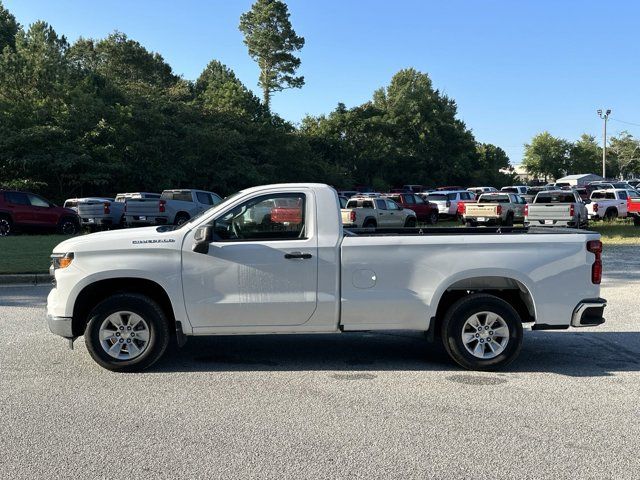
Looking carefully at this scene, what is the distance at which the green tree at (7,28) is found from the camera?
51281 millimetres

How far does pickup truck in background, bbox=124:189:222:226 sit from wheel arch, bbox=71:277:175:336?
58.8 ft

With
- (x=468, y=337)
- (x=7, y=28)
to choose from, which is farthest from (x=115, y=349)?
(x=7, y=28)

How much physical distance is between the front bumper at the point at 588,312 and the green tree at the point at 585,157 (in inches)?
3831

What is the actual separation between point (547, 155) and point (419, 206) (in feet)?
227

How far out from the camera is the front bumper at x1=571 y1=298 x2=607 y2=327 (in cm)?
614

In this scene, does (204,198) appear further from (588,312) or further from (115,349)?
(588,312)

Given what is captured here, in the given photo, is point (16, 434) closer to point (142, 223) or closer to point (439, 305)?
point (439, 305)

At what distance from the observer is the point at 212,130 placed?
40.3 m

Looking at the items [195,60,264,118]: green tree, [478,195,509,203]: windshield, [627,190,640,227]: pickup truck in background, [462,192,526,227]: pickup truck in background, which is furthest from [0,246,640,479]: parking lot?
[195,60,264,118]: green tree

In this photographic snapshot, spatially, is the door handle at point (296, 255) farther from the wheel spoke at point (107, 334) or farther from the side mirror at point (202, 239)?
the wheel spoke at point (107, 334)

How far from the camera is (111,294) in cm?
624

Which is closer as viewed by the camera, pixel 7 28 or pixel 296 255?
pixel 296 255

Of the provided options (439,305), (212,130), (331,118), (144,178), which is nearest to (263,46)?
(331,118)

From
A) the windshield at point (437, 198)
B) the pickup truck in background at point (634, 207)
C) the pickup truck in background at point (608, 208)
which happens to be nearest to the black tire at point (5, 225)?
the windshield at point (437, 198)
